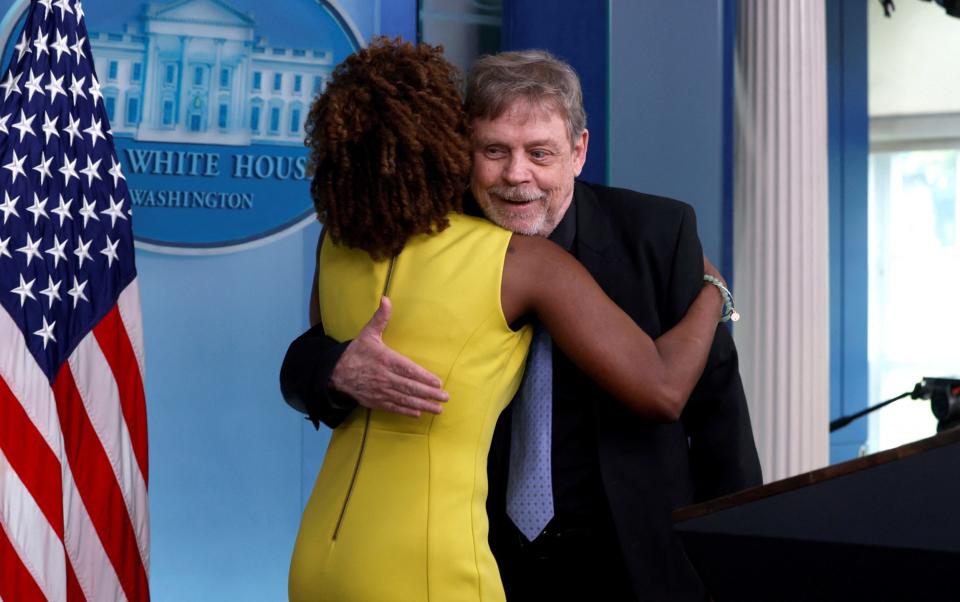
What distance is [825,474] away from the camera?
3.12 feet

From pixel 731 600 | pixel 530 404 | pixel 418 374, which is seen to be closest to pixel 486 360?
pixel 418 374

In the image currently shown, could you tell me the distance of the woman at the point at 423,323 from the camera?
1.40m

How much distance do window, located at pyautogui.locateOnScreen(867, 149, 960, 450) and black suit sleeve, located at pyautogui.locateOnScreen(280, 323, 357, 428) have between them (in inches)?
215

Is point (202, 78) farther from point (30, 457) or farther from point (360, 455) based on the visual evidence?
point (360, 455)

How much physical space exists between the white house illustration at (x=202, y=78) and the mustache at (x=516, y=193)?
4.98ft

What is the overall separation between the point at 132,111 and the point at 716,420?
176 cm

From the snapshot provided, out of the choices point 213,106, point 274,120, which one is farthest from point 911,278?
point 213,106

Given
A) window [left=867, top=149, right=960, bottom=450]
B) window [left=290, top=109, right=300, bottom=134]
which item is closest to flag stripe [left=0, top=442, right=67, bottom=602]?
window [left=290, top=109, right=300, bottom=134]

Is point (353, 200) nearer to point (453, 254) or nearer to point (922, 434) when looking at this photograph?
point (453, 254)

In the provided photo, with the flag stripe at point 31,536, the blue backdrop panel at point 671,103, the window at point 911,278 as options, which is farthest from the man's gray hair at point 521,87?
the window at point 911,278

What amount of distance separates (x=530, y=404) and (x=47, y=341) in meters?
1.07

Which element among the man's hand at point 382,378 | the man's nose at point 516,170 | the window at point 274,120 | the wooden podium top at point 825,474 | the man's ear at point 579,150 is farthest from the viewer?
the window at point 274,120

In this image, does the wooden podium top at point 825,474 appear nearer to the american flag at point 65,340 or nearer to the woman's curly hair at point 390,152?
the woman's curly hair at point 390,152

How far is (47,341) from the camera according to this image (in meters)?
2.24
